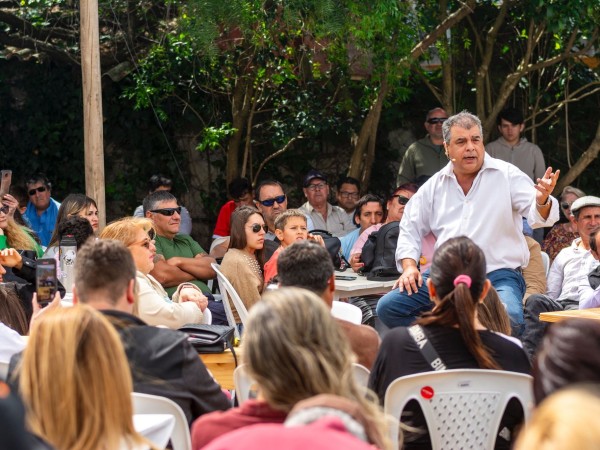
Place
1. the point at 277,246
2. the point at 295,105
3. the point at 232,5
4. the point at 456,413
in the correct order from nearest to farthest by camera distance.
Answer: the point at 456,413 < the point at 277,246 < the point at 232,5 < the point at 295,105

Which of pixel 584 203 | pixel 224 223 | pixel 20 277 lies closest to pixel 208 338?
pixel 20 277

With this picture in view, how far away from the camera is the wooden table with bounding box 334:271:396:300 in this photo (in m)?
6.91

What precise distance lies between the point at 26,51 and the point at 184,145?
186 centimetres

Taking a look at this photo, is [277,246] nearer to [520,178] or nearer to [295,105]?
[520,178]

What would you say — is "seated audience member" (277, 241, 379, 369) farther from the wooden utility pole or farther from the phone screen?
the wooden utility pole

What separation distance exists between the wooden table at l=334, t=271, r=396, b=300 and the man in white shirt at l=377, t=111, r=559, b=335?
109 cm

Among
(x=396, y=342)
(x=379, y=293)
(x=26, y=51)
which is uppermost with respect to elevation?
(x=26, y=51)

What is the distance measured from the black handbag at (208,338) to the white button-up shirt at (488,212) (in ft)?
4.79

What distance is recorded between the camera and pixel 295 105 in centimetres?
1042

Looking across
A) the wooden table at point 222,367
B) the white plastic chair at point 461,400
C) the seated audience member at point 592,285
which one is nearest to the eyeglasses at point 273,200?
the seated audience member at point 592,285

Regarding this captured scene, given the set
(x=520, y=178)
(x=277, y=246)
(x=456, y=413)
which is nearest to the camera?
(x=456, y=413)

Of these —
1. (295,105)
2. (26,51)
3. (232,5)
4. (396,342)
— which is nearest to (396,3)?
(232,5)

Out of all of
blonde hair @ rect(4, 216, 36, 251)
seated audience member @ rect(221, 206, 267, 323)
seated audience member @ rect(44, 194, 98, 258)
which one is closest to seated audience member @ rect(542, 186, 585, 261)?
seated audience member @ rect(221, 206, 267, 323)

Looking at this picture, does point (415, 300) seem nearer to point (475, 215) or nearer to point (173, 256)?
point (475, 215)
